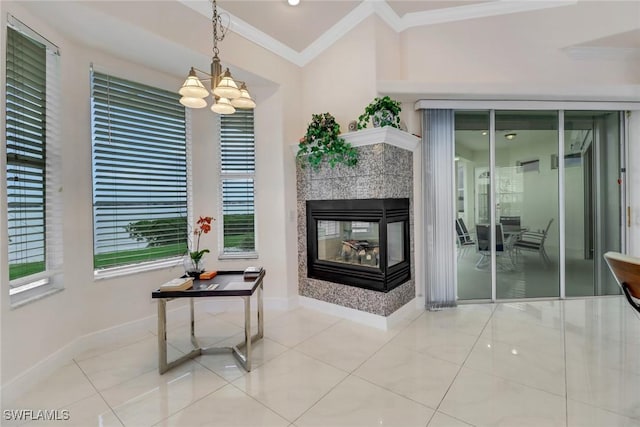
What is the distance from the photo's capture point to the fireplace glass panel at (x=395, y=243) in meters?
3.04

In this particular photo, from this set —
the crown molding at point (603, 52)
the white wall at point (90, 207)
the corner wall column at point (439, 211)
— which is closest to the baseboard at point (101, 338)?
the white wall at point (90, 207)

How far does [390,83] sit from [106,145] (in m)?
3.02

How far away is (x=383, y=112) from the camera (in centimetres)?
280

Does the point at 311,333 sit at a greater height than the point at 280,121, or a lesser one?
lesser

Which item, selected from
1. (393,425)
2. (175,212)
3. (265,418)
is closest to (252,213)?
(175,212)

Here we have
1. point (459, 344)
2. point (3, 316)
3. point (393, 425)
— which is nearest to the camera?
point (393, 425)

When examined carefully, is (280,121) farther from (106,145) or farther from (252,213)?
(106,145)

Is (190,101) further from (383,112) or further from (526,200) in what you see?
(526,200)

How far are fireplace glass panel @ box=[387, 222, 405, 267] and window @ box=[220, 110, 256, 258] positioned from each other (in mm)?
1706

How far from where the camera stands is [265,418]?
1678 millimetres

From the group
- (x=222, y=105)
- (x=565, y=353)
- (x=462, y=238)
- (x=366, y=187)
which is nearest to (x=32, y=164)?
(x=222, y=105)

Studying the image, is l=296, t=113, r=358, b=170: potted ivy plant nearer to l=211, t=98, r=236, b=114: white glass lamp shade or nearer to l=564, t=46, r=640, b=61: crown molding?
l=211, t=98, r=236, b=114: white glass lamp shade

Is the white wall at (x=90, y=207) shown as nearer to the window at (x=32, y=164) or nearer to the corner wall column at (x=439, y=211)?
the window at (x=32, y=164)

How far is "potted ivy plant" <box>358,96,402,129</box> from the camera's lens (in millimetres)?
2807
